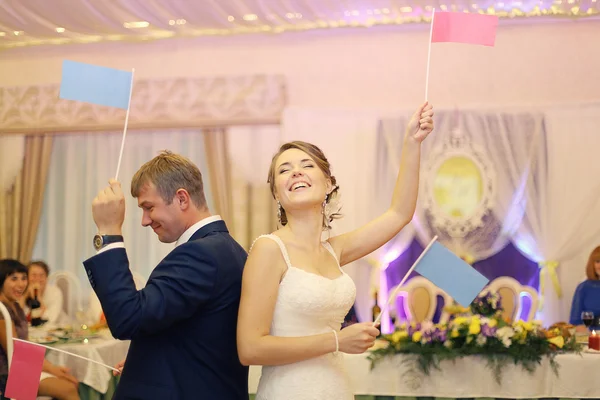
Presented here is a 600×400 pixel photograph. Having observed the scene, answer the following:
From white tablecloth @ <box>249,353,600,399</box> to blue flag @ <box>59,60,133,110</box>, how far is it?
2432mm

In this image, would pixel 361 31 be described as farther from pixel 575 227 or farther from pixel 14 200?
pixel 14 200

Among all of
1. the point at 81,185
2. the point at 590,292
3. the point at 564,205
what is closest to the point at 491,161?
the point at 564,205

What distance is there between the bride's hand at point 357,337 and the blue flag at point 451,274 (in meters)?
0.40

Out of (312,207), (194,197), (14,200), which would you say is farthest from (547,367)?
(14,200)

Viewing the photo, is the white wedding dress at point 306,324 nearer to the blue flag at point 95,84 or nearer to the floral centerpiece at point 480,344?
the blue flag at point 95,84

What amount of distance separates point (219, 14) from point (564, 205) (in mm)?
3737

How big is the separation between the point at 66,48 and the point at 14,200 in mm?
1729

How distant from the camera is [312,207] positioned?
2244 millimetres

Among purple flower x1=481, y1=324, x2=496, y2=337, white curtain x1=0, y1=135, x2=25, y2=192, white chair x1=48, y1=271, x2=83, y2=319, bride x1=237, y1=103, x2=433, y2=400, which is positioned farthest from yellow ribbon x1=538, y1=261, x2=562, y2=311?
white curtain x1=0, y1=135, x2=25, y2=192

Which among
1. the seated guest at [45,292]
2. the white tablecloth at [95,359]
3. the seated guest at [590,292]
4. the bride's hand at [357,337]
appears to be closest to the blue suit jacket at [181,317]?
the bride's hand at [357,337]

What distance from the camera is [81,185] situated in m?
8.12

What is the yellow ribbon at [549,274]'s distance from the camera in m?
7.14

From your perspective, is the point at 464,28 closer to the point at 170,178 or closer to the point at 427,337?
the point at 170,178

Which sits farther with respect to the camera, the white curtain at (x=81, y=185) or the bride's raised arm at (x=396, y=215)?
the white curtain at (x=81, y=185)
